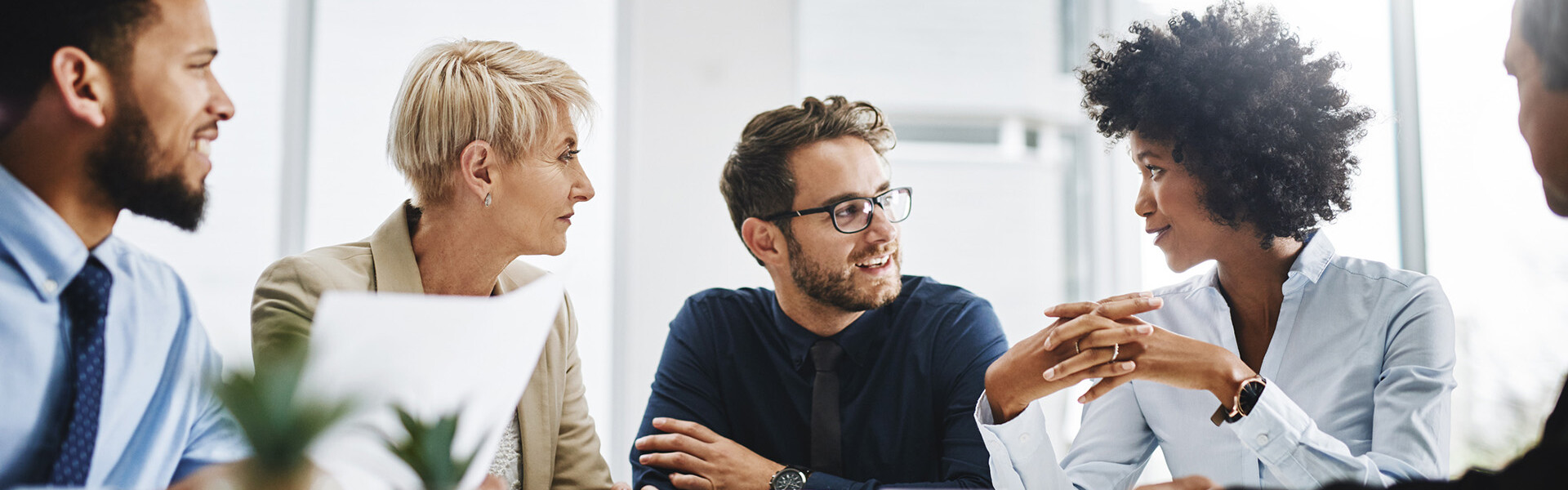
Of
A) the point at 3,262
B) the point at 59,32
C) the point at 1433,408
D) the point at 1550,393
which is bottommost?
the point at 1550,393

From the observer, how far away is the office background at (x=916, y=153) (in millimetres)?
2305

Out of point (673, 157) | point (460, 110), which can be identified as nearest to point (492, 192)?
point (460, 110)

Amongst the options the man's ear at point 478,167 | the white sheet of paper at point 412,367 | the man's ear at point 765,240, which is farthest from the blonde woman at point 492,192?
the white sheet of paper at point 412,367

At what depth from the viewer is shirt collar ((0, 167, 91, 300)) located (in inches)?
34.1

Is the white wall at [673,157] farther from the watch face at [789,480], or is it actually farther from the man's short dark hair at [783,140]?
the watch face at [789,480]

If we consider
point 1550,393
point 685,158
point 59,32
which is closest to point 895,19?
point 685,158

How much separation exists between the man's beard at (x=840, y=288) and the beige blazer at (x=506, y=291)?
1.66 ft

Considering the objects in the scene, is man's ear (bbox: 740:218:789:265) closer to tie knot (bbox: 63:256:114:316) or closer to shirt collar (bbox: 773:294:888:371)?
Answer: shirt collar (bbox: 773:294:888:371)

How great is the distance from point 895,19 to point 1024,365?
2.37 metres

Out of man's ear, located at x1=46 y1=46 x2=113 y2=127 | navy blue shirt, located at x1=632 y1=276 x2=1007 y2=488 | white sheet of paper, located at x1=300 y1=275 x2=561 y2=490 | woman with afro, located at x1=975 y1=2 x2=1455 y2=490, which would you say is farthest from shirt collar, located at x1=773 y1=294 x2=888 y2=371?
man's ear, located at x1=46 y1=46 x2=113 y2=127

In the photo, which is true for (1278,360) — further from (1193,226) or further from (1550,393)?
(1550,393)

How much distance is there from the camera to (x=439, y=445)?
717mm

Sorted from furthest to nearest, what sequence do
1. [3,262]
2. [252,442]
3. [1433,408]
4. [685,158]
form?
[685,158]
[1433,408]
[3,262]
[252,442]

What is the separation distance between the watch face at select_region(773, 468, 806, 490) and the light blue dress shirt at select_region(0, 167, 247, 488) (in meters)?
0.89
